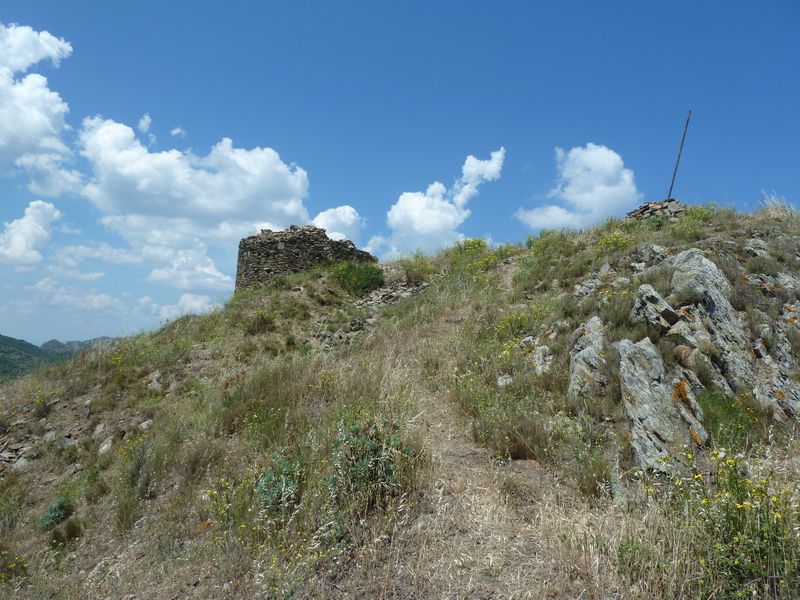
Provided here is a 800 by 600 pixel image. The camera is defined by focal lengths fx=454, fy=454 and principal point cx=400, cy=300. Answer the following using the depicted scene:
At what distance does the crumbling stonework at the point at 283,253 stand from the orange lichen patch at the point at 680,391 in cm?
1260

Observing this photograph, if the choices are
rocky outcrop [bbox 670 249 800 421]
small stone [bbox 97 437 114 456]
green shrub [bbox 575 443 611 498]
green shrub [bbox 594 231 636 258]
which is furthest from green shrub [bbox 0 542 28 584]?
green shrub [bbox 594 231 636 258]

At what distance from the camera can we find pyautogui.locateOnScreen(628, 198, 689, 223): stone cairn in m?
14.9

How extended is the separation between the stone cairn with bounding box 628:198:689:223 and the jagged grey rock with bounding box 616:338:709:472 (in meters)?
10.7

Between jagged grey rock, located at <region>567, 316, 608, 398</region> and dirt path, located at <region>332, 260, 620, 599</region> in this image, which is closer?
dirt path, located at <region>332, 260, 620, 599</region>

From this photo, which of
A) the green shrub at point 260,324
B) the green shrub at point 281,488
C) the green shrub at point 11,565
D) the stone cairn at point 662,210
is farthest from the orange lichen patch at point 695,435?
the stone cairn at point 662,210

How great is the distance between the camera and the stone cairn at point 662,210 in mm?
14875

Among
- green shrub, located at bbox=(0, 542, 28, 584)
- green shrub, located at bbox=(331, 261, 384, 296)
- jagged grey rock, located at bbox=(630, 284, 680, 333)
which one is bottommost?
green shrub, located at bbox=(0, 542, 28, 584)

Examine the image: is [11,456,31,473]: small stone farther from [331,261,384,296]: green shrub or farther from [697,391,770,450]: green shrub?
[697,391,770,450]: green shrub

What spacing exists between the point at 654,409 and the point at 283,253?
13275 mm

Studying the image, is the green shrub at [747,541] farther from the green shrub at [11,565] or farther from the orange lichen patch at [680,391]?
the green shrub at [11,565]

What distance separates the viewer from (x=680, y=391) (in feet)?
17.1

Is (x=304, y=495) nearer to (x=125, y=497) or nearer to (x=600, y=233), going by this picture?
(x=125, y=497)

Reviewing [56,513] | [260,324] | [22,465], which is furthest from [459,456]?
[260,324]

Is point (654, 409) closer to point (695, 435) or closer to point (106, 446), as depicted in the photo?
point (695, 435)
